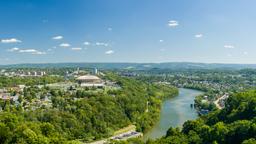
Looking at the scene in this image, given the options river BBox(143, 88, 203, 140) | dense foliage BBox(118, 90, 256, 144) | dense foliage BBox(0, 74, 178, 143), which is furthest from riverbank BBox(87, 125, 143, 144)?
dense foliage BBox(118, 90, 256, 144)

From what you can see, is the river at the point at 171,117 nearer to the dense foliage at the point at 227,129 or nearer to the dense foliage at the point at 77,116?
the dense foliage at the point at 77,116

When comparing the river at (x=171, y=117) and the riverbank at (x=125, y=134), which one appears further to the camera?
the river at (x=171, y=117)

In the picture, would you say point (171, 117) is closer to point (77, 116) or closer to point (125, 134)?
point (125, 134)

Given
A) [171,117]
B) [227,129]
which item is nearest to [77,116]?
[171,117]

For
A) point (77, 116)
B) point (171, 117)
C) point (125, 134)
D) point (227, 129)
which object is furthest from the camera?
point (171, 117)

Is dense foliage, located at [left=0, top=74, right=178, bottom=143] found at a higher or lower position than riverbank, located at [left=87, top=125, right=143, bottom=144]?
higher

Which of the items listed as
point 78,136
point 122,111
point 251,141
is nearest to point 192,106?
point 122,111

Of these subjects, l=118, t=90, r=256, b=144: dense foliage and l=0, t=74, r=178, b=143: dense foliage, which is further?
l=0, t=74, r=178, b=143: dense foliage

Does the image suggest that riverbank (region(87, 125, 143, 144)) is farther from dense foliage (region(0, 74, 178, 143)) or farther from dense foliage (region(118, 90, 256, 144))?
dense foliage (region(118, 90, 256, 144))

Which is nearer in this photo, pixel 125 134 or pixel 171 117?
pixel 125 134

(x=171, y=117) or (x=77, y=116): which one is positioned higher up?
(x=77, y=116)

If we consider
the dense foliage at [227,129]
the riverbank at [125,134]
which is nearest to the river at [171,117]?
the riverbank at [125,134]
